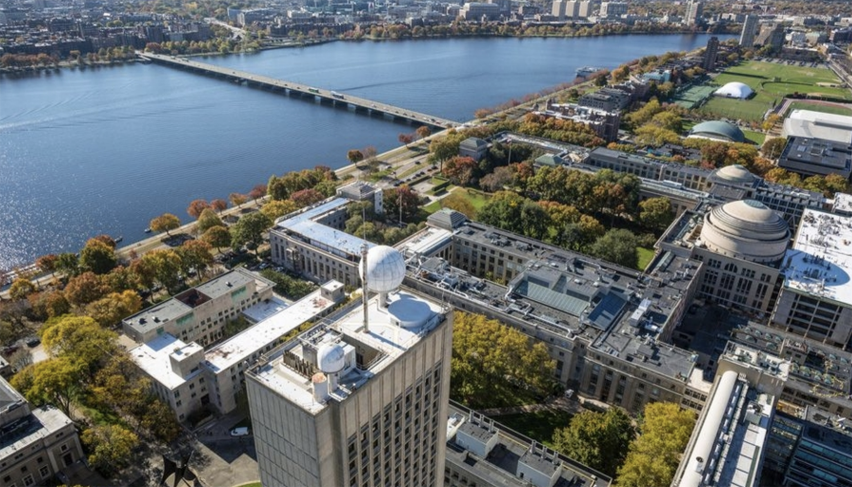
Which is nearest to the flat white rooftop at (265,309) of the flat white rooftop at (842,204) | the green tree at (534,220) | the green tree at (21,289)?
the green tree at (21,289)

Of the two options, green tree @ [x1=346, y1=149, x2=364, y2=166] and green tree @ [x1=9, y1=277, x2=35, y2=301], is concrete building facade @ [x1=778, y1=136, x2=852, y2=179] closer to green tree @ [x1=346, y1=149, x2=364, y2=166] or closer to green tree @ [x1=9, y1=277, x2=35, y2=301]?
green tree @ [x1=346, y1=149, x2=364, y2=166]

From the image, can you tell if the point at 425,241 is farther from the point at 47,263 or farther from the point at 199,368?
the point at 47,263

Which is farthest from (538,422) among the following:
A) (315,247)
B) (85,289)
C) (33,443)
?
(85,289)

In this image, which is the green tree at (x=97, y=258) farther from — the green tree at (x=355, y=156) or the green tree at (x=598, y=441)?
the green tree at (x=598, y=441)

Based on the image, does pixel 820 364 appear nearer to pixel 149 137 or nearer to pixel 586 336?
pixel 586 336

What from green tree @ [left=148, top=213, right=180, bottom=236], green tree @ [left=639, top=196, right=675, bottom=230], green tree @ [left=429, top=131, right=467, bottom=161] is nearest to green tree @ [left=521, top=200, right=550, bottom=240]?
green tree @ [left=639, top=196, right=675, bottom=230]

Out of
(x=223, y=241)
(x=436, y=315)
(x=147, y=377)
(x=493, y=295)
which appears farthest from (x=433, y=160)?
(x=436, y=315)
